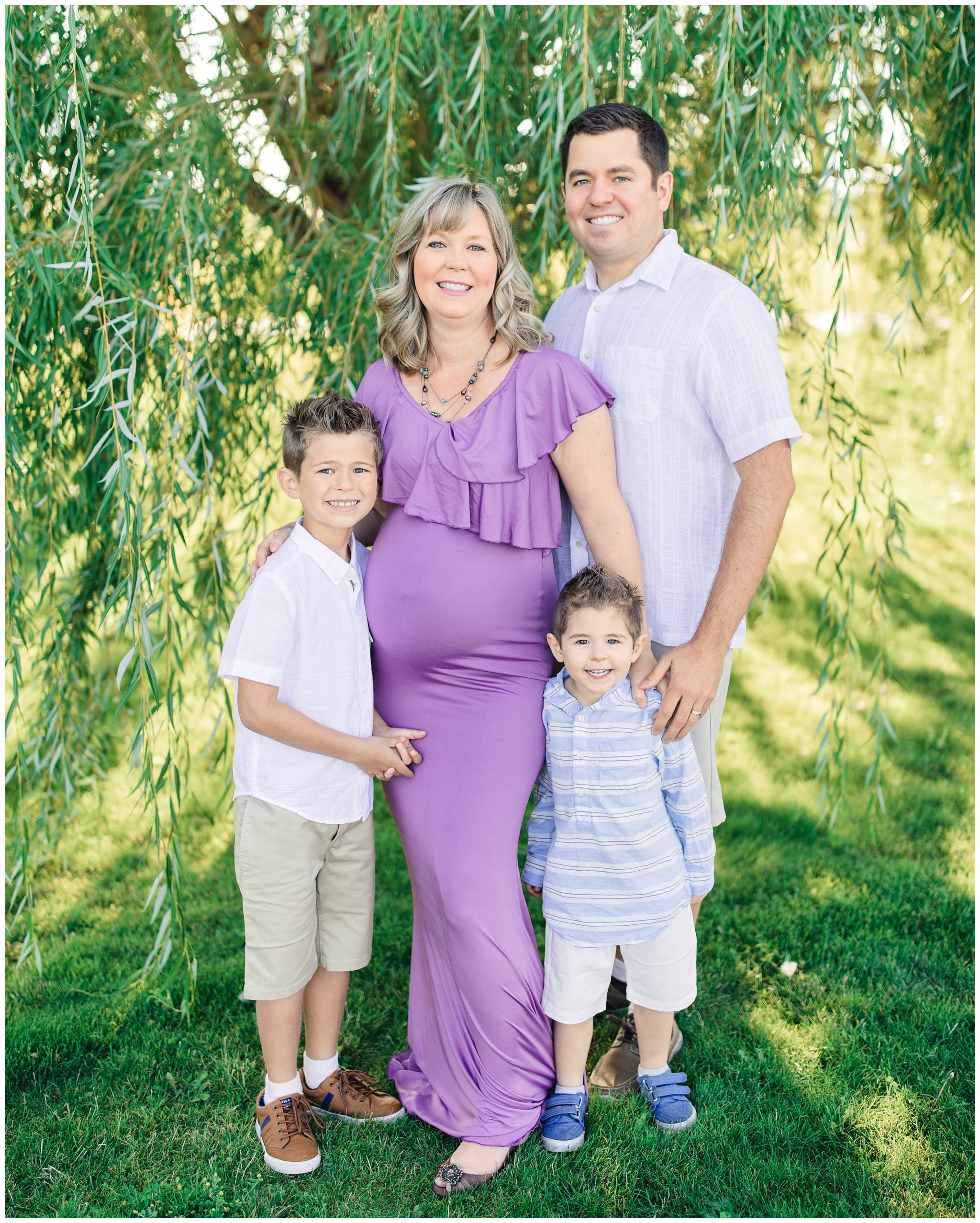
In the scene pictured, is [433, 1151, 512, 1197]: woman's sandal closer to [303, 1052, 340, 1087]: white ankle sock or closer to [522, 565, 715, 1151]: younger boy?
[522, 565, 715, 1151]: younger boy

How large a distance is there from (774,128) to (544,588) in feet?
→ 4.41

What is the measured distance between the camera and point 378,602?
7.01 ft

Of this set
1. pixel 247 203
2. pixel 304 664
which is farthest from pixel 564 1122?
pixel 247 203

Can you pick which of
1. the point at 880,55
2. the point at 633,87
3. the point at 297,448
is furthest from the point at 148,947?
the point at 880,55

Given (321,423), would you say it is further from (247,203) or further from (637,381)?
(247,203)

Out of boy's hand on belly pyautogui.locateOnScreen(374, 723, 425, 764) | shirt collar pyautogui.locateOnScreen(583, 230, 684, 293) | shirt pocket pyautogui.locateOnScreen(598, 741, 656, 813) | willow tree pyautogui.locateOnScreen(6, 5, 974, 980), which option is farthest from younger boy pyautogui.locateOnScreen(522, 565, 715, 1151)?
willow tree pyautogui.locateOnScreen(6, 5, 974, 980)

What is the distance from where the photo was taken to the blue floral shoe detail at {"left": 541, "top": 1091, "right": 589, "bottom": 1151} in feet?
6.89

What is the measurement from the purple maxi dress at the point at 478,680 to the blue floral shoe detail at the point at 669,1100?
235mm

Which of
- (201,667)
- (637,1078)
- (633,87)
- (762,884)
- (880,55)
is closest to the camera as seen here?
(637,1078)

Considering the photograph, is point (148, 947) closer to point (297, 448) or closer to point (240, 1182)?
point (240, 1182)

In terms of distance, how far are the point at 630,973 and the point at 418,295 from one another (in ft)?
4.98

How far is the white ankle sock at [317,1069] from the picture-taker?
7.41 feet

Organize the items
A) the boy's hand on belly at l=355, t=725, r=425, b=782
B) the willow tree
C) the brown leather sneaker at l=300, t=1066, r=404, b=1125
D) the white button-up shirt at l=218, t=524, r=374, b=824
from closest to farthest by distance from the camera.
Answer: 1. the white button-up shirt at l=218, t=524, r=374, b=824
2. the boy's hand on belly at l=355, t=725, r=425, b=782
3. the brown leather sneaker at l=300, t=1066, r=404, b=1125
4. the willow tree

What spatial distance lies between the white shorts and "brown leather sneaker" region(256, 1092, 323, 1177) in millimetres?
556
